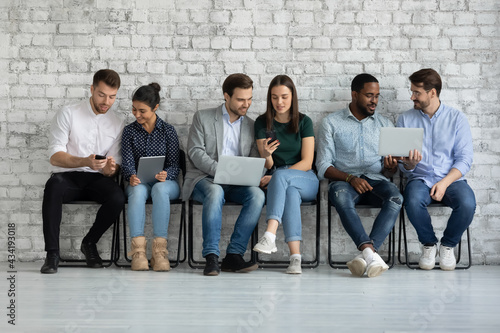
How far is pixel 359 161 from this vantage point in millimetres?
4160

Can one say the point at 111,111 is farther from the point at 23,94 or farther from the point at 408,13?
the point at 408,13

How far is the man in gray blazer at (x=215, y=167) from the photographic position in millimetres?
3820

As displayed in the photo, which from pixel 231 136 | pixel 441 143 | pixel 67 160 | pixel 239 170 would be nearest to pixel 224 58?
pixel 231 136

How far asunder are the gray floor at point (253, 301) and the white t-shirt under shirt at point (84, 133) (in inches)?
32.9

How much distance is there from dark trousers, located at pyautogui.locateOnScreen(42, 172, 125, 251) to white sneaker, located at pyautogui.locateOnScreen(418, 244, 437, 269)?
2109 millimetres

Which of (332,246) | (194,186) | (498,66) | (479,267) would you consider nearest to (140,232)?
(194,186)

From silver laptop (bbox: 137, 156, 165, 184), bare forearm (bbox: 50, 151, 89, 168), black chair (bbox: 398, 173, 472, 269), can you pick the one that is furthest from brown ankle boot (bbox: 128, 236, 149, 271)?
black chair (bbox: 398, 173, 472, 269)

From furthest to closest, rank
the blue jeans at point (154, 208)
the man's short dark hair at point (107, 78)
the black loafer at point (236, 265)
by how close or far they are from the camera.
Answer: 1. the man's short dark hair at point (107, 78)
2. the blue jeans at point (154, 208)
3. the black loafer at point (236, 265)

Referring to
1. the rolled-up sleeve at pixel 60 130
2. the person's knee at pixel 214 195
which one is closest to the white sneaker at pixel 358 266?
the person's knee at pixel 214 195

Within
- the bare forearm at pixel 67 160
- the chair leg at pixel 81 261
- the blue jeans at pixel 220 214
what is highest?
the bare forearm at pixel 67 160

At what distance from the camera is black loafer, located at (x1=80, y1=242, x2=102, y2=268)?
4016mm

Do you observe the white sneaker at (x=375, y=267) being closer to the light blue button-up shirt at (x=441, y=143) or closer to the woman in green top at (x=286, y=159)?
the woman in green top at (x=286, y=159)

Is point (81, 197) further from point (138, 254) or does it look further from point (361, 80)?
point (361, 80)

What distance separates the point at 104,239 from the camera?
439 cm
